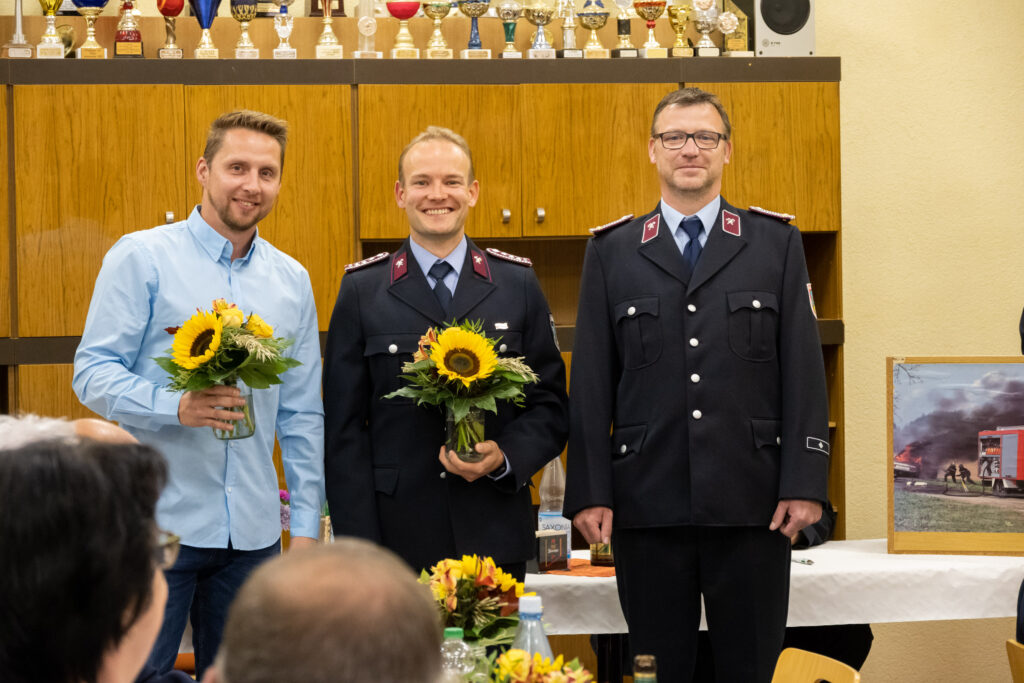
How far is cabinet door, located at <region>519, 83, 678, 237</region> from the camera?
4.33m

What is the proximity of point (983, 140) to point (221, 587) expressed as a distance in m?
3.82

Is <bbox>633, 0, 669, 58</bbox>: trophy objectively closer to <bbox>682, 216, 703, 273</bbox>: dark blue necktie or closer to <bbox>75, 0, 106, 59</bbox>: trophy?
<bbox>682, 216, 703, 273</bbox>: dark blue necktie

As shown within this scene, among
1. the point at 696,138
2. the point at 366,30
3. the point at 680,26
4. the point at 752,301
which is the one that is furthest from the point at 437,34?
the point at 752,301

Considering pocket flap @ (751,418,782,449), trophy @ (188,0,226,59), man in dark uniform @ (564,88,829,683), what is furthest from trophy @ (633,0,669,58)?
pocket flap @ (751,418,782,449)

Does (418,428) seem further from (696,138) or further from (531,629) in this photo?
(531,629)

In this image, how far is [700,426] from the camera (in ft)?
8.61

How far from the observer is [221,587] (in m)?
2.54

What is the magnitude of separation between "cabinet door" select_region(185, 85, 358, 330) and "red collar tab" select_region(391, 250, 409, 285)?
148cm

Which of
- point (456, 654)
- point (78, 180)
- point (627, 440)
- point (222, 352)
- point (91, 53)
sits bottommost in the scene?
point (456, 654)

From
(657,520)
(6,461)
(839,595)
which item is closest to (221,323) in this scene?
(657,520)

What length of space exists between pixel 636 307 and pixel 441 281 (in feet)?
1.58

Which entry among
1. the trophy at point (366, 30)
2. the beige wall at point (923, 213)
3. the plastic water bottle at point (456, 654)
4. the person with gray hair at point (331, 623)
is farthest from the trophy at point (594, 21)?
the person with gray hair at point (331, 623)

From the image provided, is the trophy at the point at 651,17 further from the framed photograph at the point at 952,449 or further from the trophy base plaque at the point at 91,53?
the trophy base plaque at the point at 91,53

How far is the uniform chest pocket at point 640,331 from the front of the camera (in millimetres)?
2674
